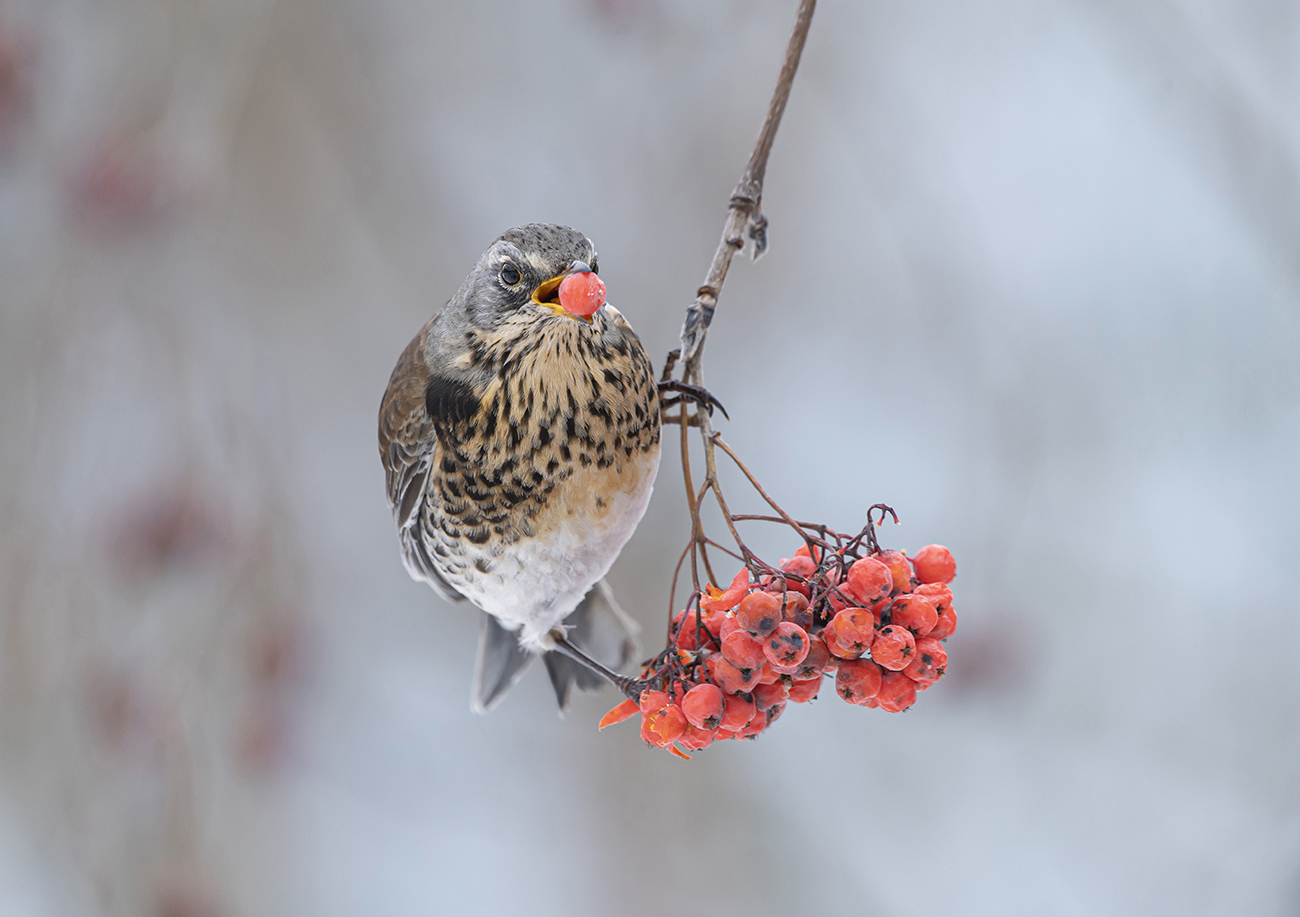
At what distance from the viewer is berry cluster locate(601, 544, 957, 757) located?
96 centimetres

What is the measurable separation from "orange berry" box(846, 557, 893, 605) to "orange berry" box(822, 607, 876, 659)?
2 cm

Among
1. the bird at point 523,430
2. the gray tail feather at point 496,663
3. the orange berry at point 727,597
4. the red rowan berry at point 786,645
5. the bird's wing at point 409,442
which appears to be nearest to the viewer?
the red rowan berry at point 786,645

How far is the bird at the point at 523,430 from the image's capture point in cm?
120

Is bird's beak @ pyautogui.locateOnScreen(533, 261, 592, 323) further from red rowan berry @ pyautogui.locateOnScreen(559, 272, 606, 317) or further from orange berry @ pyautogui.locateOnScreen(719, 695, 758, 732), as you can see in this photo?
orange berry @ pyautogui.locateOnScreen(719, 695, 758, 732)

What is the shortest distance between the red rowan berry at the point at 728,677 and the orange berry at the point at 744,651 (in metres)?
0.01

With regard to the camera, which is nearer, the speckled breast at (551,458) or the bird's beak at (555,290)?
the bird's beak at (555,290)

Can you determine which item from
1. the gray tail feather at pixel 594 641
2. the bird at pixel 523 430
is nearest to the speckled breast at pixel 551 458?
the bird at pixel 523 430

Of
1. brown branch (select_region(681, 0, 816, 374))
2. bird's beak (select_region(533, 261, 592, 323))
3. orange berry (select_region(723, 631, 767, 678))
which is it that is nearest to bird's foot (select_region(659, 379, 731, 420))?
brown branch (select_region(681, 0, 816, 374))

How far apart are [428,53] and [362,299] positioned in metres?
0.91

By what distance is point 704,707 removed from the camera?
100 centimetres

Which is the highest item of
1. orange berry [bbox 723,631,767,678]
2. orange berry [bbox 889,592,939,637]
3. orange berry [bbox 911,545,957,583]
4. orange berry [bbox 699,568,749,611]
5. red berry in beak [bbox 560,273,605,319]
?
red berry in beak [bbox 560,273,605,319]

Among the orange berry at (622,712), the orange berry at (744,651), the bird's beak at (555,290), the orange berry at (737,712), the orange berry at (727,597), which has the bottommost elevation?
the orange berry at (622,712)

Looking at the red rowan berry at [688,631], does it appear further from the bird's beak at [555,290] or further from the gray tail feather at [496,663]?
the gray tail feather at [496,663]

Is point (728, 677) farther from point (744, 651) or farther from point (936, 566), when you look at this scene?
point (936, 566)
